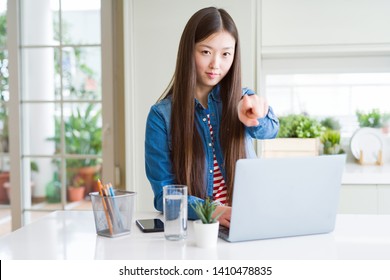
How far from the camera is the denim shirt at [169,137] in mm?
1536

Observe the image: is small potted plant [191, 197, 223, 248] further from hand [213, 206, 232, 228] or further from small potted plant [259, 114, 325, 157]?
small potted plant [259, 114, 325, 157]

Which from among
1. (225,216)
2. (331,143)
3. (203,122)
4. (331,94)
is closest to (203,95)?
(203,122)

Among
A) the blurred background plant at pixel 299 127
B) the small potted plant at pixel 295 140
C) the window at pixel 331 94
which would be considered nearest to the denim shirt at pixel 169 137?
the small potted plant at pixel 295 140

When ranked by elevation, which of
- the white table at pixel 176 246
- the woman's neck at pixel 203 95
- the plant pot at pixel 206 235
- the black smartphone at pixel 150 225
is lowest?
→ the white table at pixel 176 246

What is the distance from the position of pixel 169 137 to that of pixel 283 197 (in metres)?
0.55

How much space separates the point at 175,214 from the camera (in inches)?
47.6

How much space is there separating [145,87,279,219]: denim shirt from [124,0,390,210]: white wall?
38.6 inches

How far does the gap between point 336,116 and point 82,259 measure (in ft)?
8.50

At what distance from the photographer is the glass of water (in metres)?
1.21

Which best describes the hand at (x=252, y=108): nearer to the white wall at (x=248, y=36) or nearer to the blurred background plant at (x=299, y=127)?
the white wall at (x=248, y=36)

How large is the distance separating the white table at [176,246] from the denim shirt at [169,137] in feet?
0.79

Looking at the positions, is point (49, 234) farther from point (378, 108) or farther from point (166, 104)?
point (378, 108)

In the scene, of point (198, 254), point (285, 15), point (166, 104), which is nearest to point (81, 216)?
point (166, 104)

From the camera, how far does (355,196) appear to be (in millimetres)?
2639
